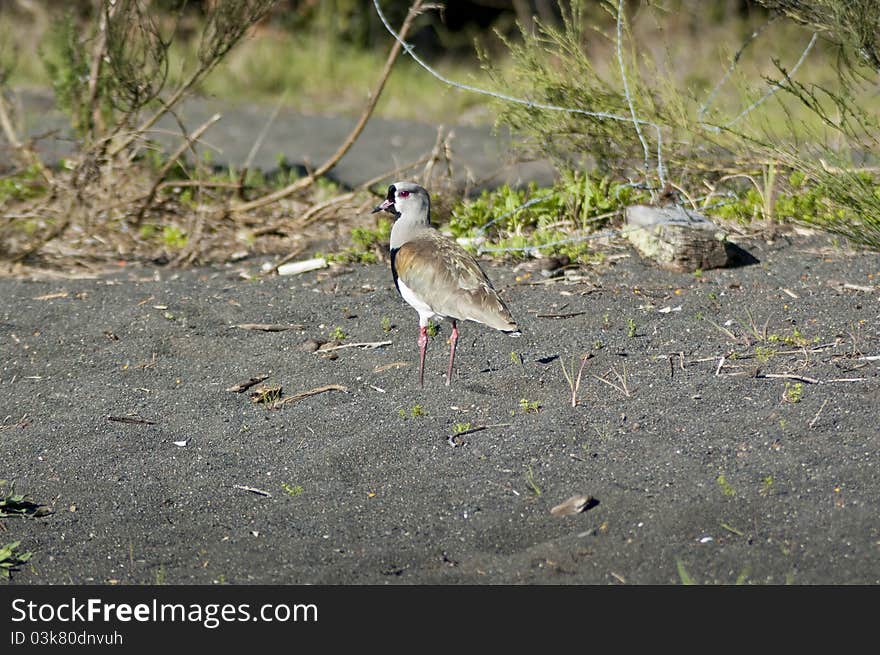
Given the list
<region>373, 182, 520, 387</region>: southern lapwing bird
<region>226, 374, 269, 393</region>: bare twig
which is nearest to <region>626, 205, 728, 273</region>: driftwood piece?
<region>373, 182, 520, 387</region>: southern lapwing bird

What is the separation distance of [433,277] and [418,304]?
157mm

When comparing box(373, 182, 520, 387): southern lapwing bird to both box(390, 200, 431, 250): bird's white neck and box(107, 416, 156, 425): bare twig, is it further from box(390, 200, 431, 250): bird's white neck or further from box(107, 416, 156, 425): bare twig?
box(107, 416, 156, 425): bare twig

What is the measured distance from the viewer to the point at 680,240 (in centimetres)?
644

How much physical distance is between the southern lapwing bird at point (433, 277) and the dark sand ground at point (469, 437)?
36 centimetres

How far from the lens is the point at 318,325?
615 centimetres

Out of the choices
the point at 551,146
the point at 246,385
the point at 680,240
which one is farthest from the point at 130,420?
the point at 551,146

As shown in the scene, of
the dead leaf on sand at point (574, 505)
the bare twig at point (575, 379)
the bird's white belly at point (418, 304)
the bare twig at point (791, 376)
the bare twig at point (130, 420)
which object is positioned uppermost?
the bird's white belly at point (418, 304)

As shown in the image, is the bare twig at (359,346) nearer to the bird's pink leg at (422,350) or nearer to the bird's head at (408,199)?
the bird's pink leg at (422,350)

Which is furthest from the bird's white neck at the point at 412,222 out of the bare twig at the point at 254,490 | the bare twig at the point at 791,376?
the bare twig at the point at 791,376

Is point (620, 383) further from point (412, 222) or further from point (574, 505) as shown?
point (412, 222)

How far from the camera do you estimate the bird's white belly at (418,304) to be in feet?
17.3

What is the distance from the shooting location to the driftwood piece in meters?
6.44

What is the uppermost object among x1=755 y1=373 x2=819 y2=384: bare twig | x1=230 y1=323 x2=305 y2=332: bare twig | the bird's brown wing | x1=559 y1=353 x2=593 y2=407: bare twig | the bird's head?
the bird's head
